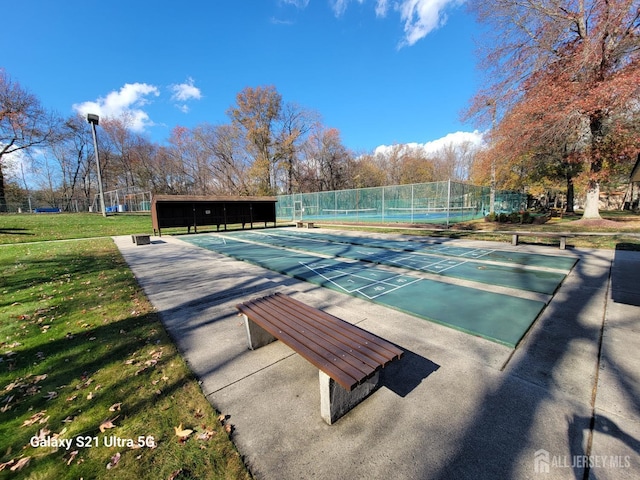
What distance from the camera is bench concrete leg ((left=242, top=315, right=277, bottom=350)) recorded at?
10.0ft

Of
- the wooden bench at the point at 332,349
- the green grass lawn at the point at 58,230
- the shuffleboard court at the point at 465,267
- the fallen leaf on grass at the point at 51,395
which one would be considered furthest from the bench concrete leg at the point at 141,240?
the wooden bench at the point at 332,349

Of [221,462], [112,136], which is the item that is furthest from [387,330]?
[112,136]

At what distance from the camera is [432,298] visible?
181 inches

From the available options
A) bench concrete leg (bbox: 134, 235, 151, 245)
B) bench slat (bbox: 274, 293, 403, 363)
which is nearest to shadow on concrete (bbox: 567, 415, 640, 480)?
bench slat (bbox: 274, 293, 403, 363)

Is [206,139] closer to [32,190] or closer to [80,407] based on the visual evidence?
[32,190]

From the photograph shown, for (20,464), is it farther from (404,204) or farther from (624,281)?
(404,204)

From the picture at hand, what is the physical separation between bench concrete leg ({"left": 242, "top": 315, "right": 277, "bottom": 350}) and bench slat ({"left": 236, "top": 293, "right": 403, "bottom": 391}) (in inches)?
5.0

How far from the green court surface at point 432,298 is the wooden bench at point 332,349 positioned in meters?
1.88

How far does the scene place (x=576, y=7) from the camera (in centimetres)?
1373

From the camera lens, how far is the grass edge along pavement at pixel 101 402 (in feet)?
5.64

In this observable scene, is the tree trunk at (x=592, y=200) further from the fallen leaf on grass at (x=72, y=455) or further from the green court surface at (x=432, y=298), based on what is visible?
the fallen leaf on grass at (x=72, y=455)

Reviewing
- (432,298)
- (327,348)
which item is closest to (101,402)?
(327,348)

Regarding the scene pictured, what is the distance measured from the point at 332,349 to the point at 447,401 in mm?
1112

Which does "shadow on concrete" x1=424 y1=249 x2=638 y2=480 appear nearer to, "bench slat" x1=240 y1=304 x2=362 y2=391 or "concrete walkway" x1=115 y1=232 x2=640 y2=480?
"concrete walkway" x1=115 y1=232 x2=640 y2=480
